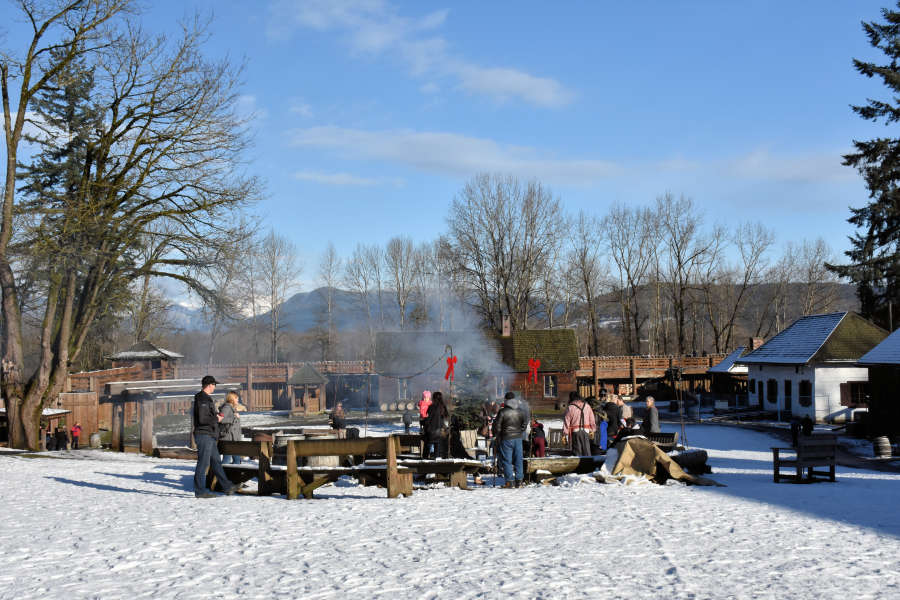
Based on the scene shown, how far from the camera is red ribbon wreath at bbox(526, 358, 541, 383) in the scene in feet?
144

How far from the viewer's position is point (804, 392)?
34.5 metres

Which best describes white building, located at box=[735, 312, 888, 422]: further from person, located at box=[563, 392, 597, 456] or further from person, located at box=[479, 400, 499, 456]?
person, located at box=[563, 392, 597, 456]

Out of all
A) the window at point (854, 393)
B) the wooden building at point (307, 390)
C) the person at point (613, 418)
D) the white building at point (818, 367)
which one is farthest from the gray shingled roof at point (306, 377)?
the person at point (613, 418)

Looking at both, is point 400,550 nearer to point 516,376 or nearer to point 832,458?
point 832,458

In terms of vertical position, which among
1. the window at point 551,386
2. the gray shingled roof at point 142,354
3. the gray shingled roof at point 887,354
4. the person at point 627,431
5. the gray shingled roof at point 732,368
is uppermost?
the gray shingled roof at point 142,354

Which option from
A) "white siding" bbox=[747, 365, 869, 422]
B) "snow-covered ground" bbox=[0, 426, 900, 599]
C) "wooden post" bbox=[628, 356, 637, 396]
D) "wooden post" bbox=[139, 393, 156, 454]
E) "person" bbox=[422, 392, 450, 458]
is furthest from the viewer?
"wooden post" bbox=[628, 356, 637, 396]

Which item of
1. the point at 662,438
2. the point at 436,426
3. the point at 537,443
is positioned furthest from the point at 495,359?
the point at 436,426

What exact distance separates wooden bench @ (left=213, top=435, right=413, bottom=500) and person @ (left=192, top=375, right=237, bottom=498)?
0.40 metres

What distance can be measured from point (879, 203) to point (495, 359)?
2258cm

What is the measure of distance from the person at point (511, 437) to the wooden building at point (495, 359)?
29.3 meters

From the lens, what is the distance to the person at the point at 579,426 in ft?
50.4

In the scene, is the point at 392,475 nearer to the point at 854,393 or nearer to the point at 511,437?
the point at 511,437

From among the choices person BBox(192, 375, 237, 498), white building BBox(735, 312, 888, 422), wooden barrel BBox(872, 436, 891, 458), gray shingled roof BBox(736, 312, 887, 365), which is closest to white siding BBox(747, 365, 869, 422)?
white building BBox(735, 312, 888, 422)

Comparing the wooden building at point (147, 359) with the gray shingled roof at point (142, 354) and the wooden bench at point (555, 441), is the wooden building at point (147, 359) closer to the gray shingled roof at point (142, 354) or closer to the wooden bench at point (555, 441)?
the gray shingled roof at point (142, 354)
